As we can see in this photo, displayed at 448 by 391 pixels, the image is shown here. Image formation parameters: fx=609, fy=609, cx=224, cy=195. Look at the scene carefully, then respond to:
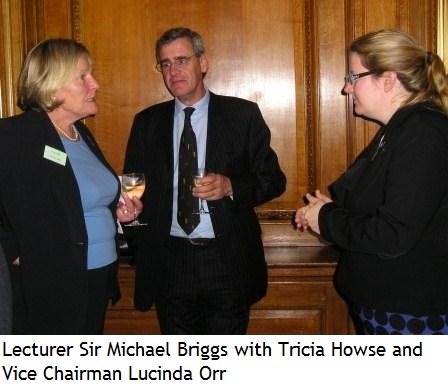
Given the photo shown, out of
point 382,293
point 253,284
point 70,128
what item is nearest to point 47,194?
point 70,128

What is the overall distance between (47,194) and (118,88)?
3.88 feet

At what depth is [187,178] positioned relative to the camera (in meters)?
2.47

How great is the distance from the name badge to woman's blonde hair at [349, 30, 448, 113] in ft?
3.48

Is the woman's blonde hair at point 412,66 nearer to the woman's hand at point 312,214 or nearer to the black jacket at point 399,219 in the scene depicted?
the black jacket at point 399,219

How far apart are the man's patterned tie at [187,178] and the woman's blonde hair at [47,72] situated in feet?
1.79

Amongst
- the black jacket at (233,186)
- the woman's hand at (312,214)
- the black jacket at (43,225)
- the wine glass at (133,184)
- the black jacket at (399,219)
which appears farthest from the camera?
the black jacket at (233,186)

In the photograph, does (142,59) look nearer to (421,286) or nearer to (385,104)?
(385,104)

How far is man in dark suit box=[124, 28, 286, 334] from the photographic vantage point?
245 centimetres

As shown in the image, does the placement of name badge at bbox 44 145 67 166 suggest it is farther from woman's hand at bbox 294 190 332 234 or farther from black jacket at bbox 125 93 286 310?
woman's hand at bbox 294 190 332 234

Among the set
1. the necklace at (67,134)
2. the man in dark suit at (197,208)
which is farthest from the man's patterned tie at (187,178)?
the necklace at (67,134)

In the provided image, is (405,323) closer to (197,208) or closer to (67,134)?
(197,208)

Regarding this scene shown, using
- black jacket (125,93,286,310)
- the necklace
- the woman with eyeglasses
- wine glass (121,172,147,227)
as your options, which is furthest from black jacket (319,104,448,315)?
the necklace

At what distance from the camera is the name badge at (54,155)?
80.8 inches

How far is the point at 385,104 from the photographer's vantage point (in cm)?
181
